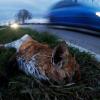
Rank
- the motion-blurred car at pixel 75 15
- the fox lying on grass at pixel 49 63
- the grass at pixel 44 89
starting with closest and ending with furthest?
the grass at pixel 44 89 → the fox lying on grass at pixel 49 63 → the motion-blurred car at pixel 75 15

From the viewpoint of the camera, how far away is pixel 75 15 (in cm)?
1506

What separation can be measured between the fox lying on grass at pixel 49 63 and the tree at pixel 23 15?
340 inches

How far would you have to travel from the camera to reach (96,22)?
14523 millimetres

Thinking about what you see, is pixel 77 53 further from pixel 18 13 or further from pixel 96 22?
pixel 18 13

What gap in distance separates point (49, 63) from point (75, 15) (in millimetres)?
8825

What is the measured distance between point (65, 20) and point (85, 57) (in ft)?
25.3

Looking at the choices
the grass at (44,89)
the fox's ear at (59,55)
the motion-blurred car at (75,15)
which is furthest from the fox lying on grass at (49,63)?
the motion-blurred car at (75,15)

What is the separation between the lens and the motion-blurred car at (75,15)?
1457cm

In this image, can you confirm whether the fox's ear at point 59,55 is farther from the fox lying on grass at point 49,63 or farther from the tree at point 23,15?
the tree at point 23,15

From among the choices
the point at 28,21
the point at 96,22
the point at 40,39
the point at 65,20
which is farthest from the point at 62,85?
the point at 28,21

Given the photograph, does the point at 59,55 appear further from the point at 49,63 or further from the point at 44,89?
the point at 44,89

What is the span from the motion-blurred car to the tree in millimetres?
923

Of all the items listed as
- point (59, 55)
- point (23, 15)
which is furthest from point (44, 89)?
point (23, 15)

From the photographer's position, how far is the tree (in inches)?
610
